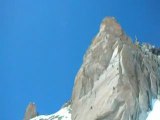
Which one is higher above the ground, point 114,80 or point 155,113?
point 114,80

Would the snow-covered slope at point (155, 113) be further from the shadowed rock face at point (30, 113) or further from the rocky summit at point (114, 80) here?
the shadowed rock face at point (30, 113)

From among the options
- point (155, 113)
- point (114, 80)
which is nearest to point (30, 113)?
point (114, 80)

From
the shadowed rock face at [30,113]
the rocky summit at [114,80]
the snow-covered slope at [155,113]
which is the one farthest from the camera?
the shadowed rock face at [30,113]

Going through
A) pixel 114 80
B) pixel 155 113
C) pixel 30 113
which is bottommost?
pixel 155 113

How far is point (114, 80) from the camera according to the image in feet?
171

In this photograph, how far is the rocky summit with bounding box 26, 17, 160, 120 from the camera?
49312 mm

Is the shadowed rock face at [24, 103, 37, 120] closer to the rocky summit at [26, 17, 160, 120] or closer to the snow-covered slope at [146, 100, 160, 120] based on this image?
the rocky summit at [26, 17, 160, 120]

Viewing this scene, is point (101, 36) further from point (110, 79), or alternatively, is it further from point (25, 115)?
point (25, 115)

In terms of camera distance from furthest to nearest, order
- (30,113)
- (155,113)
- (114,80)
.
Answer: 1. (30,113)
2. (114,80)
3. (155,113)

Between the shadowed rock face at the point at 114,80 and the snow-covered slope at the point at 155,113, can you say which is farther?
the snow-covered slope at the point at 155,113

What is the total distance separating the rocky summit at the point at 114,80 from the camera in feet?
162

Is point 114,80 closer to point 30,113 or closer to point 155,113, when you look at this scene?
point 155,113

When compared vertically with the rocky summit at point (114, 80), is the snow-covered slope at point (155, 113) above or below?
below

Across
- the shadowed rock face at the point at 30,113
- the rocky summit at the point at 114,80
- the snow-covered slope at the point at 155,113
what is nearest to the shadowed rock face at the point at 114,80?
the rocky summit at the point at 114,80
